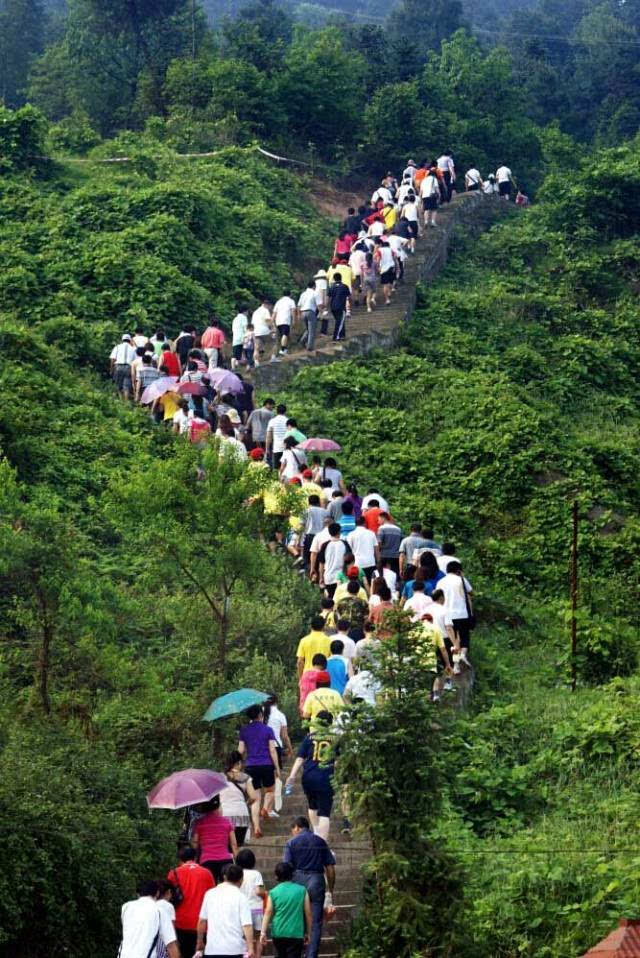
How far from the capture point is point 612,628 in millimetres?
21109

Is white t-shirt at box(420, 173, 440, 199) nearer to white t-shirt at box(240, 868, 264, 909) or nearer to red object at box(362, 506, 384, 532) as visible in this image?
red object at box(362, 506, 384, 532)

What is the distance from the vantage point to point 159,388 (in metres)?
25.2

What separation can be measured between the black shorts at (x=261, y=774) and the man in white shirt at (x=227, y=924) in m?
2.62

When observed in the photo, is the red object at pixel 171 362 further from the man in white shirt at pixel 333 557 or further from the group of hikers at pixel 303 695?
the man in white shirt at pixel 333 557

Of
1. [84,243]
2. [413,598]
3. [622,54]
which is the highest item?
[622,54]

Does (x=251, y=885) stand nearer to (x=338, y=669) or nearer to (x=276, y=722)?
(x=276, y=722)

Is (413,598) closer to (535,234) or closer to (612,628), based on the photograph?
(612,628)

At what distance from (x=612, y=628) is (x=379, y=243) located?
43.2ft

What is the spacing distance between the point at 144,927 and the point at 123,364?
1585cm

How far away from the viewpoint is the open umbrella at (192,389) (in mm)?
24500

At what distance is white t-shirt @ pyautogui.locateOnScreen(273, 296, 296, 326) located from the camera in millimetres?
28484

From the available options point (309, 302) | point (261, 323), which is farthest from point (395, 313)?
point (261, 323)

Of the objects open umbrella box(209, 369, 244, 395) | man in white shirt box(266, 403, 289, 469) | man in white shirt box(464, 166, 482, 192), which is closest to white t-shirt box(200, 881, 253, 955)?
man in white shirt box(266, 403, 289, 469)

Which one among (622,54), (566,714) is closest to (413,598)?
(566,714)
